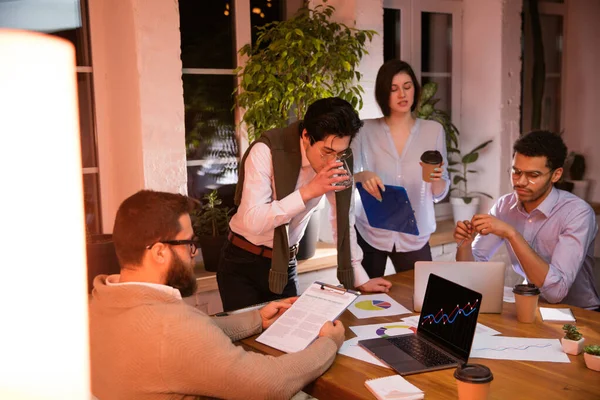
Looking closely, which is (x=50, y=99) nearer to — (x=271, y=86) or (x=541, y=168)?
(x=541, y=168)

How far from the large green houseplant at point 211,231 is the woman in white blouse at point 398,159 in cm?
80

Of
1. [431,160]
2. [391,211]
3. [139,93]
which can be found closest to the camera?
[431,160]

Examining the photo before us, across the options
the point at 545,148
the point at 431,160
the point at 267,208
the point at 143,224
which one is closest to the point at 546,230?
the point at 545,148

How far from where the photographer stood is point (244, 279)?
2.36m

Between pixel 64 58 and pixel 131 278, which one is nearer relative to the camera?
pixel 64 58

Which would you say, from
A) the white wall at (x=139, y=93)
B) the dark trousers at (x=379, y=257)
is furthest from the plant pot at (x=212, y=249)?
the dark trousers at (x=379, y=257)

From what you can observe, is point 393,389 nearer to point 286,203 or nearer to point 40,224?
point 286,203

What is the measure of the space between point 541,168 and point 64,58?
2052mm

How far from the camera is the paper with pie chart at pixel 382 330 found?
1.85 metres

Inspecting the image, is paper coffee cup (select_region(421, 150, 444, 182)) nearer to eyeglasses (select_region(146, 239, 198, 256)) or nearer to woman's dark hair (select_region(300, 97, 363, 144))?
woman's dark hair (select_region(300, 97, 363, 144))

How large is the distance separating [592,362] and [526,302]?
1.20 ft

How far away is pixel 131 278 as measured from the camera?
1524mm

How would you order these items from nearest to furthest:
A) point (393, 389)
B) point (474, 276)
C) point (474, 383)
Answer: point (474, 383) < point (393, 389) < point (474, 276)

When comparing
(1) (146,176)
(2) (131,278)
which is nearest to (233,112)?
(1) (146,176)
